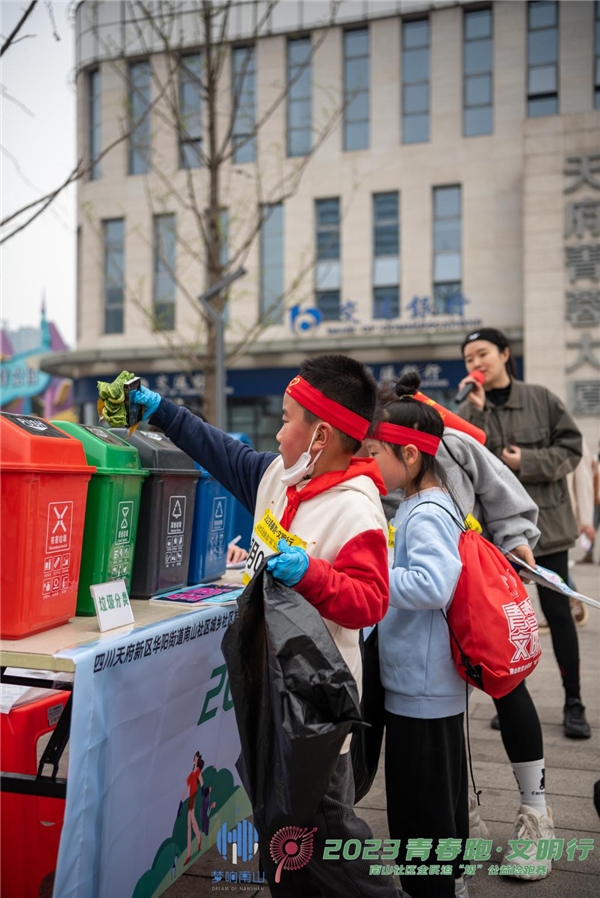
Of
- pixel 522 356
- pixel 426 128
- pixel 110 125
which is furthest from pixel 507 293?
pixel 110 125

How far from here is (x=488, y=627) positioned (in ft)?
7.82

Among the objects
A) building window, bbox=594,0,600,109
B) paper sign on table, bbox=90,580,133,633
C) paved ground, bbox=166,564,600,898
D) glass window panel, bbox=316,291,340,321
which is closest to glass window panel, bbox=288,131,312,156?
Result: glass window panel, bbox=316,291,340,321

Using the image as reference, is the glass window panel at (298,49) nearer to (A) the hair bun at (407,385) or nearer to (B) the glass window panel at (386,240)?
(B) the glass window panel at (386,240)

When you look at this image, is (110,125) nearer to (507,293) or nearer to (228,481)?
(507,293)

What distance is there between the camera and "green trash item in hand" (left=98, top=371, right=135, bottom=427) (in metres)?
2.26

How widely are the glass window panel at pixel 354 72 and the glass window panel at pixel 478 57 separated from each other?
2535 mm

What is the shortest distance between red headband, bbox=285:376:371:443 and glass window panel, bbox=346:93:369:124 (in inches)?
806

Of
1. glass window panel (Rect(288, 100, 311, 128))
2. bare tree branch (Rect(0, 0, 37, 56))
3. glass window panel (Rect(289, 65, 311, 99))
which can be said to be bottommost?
bare tree branch (Rect(0, 0, 37, 56))

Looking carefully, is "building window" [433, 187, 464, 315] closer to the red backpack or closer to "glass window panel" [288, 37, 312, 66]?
"glass window panel" [288, 37, 312, 66]

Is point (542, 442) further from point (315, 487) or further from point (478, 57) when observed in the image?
point (478, 57)

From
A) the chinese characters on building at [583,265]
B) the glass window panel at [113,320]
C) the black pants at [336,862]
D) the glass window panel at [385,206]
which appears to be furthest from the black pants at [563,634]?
the glass window panel at [113,320]

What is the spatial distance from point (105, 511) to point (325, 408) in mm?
735

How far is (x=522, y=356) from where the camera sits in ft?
63.3

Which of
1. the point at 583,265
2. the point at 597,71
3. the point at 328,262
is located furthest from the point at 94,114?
the point at 583,265
